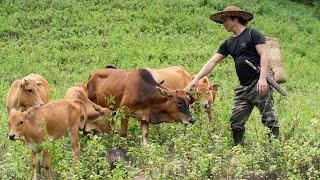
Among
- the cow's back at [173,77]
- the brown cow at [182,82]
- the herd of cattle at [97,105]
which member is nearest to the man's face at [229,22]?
the herd of cattle at [97,105]

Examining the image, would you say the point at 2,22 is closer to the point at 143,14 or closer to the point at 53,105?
the point at 143,14

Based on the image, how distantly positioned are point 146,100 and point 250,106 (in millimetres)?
1735

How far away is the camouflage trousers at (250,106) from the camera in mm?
8305

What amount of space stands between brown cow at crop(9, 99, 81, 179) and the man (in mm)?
1999

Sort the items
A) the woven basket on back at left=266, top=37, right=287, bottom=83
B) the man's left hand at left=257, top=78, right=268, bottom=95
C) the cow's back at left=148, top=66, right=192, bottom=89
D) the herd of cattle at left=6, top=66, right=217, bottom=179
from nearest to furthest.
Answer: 1. the herd of cattle at left=6, top=66, right=217, bottom=179
2. the man's left hand at left=257, top=78, right=268, bottom=95
3. the woven basket on back at left=266, top=37, right=287, bottom=83
4. the cow's back at left=148, top=66, right=192, bottom=89

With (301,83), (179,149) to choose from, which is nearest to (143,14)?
(301,83)

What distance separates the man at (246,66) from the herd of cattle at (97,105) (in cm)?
85

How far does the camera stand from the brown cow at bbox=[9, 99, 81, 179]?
730cm

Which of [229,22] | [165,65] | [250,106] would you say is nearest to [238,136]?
[250,106]

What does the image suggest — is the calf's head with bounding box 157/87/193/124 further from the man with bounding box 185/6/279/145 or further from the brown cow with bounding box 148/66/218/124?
the brown cow with bounding box 148/66/218/124

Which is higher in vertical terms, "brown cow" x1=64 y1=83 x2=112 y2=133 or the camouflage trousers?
the camouflage trousers

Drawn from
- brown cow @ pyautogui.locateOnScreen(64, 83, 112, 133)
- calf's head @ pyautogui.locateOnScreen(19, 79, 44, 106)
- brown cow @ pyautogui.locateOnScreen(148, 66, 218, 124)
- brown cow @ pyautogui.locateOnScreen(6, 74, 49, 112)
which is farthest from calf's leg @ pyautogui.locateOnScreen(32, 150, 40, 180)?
brown cow @ pyautogui.locateOnScreen(148, 66, 218, 124)

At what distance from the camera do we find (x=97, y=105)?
9320 mm

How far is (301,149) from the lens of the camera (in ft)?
22.1
